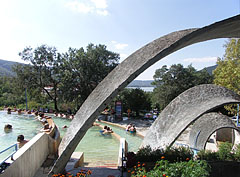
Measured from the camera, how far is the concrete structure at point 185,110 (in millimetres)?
7203

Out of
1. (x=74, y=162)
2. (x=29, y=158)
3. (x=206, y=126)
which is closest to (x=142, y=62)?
(x=74, y=162)

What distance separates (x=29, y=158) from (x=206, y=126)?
A: 857 centimetres

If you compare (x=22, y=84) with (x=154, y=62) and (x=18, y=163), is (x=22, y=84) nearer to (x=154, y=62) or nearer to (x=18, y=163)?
(x=18, y=163)

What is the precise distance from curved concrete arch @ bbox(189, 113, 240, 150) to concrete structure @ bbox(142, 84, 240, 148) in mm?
2003

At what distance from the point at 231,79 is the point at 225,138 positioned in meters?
4.74

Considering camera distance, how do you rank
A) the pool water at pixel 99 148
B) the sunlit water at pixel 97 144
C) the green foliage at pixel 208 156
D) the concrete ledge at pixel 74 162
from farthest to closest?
the sunlit water at pixel 97 144, the pool water at pixel 99 148, the concrete ledge at pixel 74 162, the green foliage at pixel 208 156

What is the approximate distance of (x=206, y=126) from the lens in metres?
9.51

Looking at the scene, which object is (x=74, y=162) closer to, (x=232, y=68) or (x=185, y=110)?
(x=185, y=110)

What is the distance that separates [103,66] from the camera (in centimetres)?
2502

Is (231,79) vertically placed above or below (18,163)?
above

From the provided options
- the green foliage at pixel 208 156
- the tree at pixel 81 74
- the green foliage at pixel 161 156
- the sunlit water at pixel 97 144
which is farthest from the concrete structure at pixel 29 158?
the tree at pixel 81 74

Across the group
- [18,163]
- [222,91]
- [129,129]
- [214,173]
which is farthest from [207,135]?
[18,163]

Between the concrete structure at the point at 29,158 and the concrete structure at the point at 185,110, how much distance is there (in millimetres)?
4639

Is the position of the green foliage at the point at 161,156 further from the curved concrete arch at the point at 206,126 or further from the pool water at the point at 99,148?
the curved concrete arch at the point at 206,126
